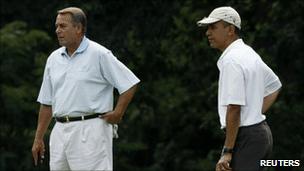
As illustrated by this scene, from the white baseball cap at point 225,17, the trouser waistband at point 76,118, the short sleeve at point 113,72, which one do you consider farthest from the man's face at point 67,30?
the white baseball cap at point 225,17

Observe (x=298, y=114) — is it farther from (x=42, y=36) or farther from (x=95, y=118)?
(x=95, y=118)

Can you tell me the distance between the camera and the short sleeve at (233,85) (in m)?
6.13

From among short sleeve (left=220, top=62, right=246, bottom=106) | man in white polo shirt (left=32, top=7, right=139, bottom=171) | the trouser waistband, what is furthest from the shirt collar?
short sleeve (left=220, top=62, right=246, bottom=106)

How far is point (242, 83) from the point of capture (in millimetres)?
6156

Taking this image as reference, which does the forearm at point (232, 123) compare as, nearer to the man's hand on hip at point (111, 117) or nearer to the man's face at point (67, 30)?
the man's hand on hip at point (111, 117)

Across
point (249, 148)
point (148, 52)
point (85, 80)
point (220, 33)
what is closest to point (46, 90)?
point (85, 80)

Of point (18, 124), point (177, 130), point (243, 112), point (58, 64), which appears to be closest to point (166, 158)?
point (177, 130)

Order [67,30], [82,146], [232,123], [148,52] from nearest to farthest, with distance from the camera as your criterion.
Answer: [232,123] → [82,146] → [67,30] → [148,52]

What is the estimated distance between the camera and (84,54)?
287 inches

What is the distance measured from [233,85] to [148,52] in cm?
810

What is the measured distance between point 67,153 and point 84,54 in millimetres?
758

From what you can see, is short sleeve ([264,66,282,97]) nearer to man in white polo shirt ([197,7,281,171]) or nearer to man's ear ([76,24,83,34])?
man in white polo shirt ([197,7,281,171])

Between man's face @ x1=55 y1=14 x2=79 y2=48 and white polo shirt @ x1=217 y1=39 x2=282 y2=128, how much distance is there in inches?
56.1

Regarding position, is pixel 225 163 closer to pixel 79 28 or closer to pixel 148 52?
pixel 79 28
